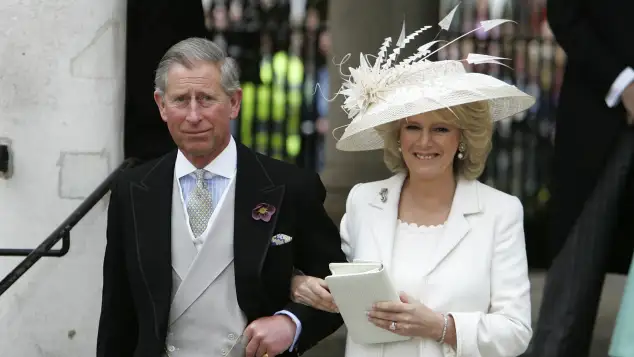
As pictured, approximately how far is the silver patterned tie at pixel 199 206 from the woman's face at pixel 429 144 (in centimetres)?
63

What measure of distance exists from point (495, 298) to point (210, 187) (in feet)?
3.02

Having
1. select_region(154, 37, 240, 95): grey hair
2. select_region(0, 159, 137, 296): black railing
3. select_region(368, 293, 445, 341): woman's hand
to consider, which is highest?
select_region(154, 37, 240, 95): grey hair

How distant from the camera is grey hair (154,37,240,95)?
11.5ft

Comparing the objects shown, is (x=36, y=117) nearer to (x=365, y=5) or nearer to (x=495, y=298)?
(x=495, y=298)

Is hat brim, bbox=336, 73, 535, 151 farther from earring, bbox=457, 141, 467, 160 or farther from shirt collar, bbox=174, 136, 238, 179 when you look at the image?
shirt collar, bbox=174, 136, 238, 179

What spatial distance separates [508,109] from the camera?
12.6 feet

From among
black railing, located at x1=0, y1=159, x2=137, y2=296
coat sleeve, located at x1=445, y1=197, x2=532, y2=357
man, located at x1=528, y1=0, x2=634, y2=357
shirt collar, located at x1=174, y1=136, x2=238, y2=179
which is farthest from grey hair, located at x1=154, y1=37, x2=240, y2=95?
man, located at x1=528, y1=0, x2=634, y2=357

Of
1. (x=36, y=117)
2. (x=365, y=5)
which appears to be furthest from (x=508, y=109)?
(x=365, y=5)

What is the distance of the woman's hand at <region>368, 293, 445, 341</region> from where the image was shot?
3.39 m

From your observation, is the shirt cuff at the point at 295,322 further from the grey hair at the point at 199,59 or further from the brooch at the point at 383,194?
the grey hair at the point at 199,59

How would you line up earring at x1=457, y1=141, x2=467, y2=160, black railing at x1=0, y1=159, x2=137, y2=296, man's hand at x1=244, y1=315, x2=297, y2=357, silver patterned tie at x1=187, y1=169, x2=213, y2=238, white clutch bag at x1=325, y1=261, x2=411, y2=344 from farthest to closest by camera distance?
black railing at x1=0, y1=159, x2=137, y2=296
earring at x1=457, y1=141, x2=467, y2=160
silver patterned tie at x1=187, y1=169, x2=213, y2=238
man's hand at x1=244, y1=315, x2=297, y2=357
white clutch bag at x1=325, y1=261, x2=411, y2=344

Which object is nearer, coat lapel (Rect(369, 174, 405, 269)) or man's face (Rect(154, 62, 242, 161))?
man's face (Rect(154, 62, 242, 161))

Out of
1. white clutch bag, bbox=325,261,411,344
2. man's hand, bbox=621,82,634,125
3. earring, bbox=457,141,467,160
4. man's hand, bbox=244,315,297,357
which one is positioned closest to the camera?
white clutch bag, bbox=325,261,411,344

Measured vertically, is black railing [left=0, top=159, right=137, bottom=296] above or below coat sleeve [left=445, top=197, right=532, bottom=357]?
below
